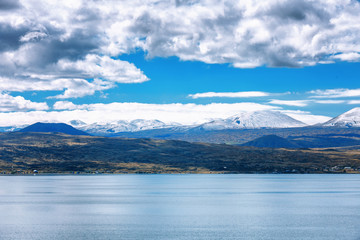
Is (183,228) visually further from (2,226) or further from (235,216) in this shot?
(2,226)

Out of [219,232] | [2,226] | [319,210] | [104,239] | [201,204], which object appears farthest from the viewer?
[201,204]

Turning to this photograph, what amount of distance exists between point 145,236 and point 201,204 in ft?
181

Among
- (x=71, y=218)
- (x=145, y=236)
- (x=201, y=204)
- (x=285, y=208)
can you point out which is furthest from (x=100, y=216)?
(x=285, y=208)

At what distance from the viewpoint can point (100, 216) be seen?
333 feet

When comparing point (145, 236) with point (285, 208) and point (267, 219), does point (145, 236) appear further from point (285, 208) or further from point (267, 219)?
point (285, 208)

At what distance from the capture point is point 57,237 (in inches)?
2936

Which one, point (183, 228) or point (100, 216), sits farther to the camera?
point (100, 216)

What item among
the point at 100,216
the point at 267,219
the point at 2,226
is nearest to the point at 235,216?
the point at 267,219

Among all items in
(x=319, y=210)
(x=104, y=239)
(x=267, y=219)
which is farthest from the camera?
(x=319, y=210)

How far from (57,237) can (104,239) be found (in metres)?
8.94

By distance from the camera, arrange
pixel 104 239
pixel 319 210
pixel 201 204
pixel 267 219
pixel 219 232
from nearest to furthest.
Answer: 1. pixel 104 239
2. pixel 219 232
3. pixel 267 219
4. pixel 319 210
5. pixel 201 204

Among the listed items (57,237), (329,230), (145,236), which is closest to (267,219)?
(329,230)

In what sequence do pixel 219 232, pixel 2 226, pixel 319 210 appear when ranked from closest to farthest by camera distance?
pixel 219 232, pixel 2 226, pixel 319 210

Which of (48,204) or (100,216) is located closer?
(100,216)
